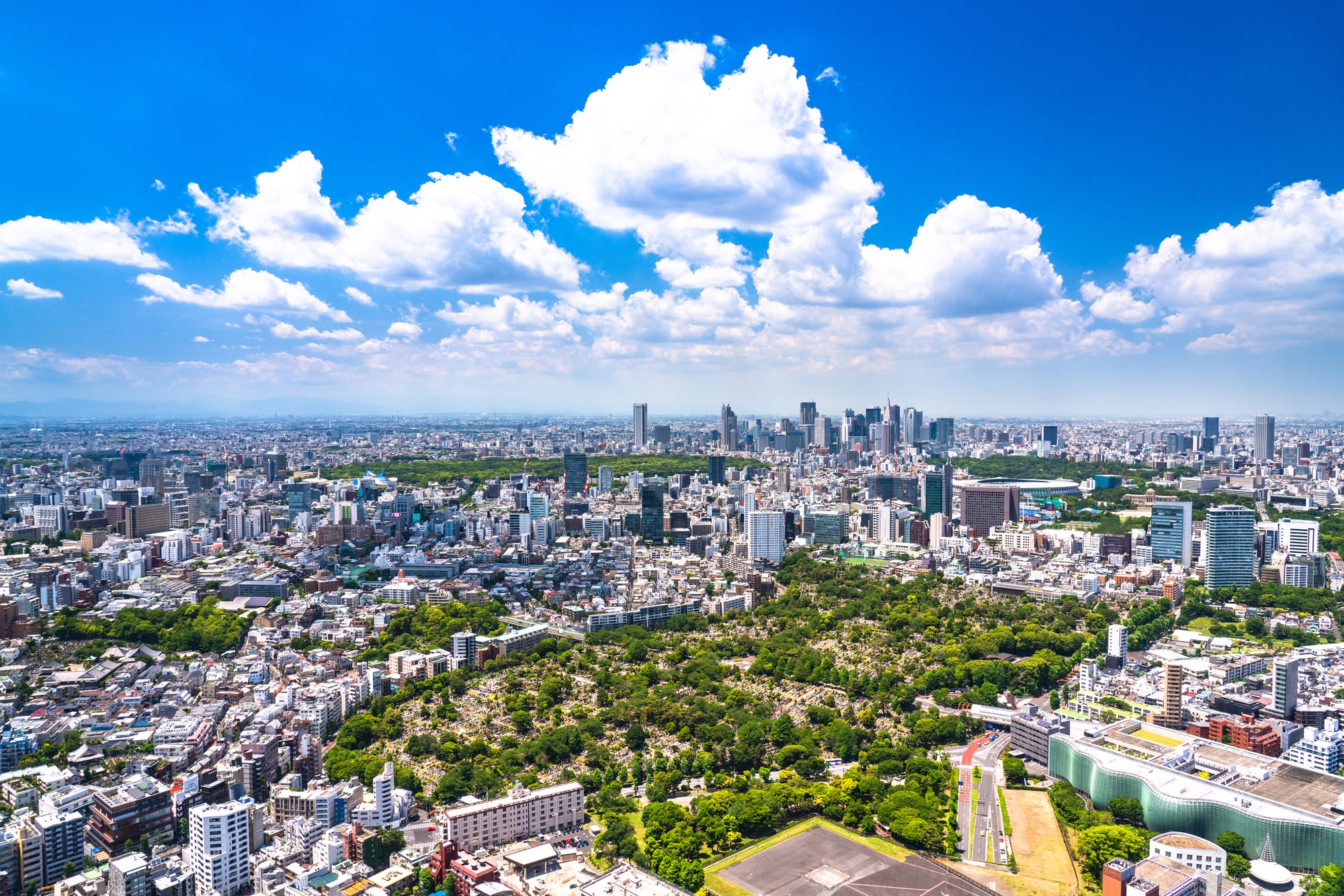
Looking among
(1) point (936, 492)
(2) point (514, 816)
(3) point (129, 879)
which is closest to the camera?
(3) point (129, 879)

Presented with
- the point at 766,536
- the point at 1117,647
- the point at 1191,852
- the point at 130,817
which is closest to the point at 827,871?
the point at 1191,852

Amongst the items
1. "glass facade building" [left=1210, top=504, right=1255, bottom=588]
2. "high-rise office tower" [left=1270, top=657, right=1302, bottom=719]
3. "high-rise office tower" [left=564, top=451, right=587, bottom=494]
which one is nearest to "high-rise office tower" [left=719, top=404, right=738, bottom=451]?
"high-rise office tower" [left=564, top=451, right=587, bottom=494]

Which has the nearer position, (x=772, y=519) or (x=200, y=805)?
(x=200, y=805)

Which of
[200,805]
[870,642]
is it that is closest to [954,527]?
A: [870,642]

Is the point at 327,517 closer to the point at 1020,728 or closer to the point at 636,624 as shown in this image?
the point at 636,624

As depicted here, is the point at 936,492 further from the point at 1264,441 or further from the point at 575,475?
the point at 1264,441

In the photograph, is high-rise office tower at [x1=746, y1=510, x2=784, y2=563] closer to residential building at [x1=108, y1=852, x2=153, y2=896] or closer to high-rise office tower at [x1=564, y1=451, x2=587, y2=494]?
high-rise office tower at [x1=564, y1=451, x2=587, y2=494]
